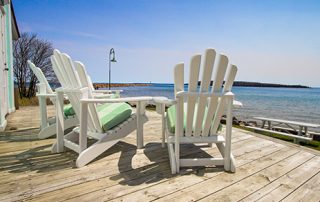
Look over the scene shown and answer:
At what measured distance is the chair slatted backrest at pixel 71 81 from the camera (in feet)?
6.65

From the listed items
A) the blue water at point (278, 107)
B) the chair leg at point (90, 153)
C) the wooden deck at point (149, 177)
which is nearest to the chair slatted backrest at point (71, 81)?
the chair leg at point (90, 153)

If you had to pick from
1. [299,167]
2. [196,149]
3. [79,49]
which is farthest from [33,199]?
[79,49]

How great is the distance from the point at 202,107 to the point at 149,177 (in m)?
0.79

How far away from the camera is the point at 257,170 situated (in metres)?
1.99

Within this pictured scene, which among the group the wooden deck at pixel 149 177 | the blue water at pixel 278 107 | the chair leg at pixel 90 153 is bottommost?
the blue water at pixel 278 107

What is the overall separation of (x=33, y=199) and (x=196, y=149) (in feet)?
6.02

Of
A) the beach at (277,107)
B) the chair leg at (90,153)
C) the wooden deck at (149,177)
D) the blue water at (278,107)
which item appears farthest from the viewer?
the blue water at (278,107)

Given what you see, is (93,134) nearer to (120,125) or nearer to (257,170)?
(120,125)

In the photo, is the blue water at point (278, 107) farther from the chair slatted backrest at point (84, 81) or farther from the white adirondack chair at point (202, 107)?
the chair slatted backrest at point (84, 81)

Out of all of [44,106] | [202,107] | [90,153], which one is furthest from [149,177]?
[44,106]

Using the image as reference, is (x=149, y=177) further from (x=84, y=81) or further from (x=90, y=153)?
(x=84, y=81)

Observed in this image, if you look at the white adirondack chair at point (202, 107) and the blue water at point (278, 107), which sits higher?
the white adirondack chair at point (202, 107)

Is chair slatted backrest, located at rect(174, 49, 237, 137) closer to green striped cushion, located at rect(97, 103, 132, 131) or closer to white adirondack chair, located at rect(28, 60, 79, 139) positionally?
green striped cushion, located at rect(97, 103, 132, 131)

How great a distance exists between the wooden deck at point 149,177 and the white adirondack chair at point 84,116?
14 cm
